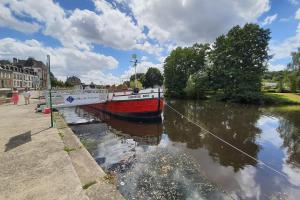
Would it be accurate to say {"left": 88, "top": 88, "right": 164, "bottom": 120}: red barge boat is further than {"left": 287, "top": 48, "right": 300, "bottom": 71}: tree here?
No

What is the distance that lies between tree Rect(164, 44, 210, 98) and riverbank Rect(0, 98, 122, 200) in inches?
1801

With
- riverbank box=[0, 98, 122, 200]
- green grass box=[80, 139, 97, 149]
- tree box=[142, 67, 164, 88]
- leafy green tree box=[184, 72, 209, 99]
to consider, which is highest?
tree box=[142, 67, 164, 88]

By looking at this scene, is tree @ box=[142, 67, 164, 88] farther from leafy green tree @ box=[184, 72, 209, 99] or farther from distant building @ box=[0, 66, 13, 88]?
leafy green tree @ box=[184, 72, 209, 99]

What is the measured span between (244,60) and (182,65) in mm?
16732

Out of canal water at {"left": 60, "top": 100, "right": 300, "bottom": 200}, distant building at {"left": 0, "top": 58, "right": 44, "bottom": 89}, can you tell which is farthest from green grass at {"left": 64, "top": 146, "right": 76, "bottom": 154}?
distant building at {"left": 0, "top": 58, "right": 44, "bottom": 89}

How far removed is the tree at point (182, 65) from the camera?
51.5 meters

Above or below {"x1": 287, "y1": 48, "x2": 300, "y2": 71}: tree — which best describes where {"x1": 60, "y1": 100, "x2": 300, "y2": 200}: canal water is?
below

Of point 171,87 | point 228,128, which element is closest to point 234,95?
point 171,87

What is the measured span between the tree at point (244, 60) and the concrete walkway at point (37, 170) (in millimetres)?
34011

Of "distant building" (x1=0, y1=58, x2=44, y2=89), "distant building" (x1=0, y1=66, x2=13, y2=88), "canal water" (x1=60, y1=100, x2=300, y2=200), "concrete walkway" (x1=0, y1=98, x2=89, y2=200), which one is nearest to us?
"concrete walkway" (x1=0, y1=98, x2=89, y2=200)

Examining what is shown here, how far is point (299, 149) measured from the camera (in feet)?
33.5

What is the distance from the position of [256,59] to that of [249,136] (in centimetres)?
2886

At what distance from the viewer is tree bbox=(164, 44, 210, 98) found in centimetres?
5150

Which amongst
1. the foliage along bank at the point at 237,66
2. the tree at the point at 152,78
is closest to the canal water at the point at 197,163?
the foliage along bank at the point at 237,66
